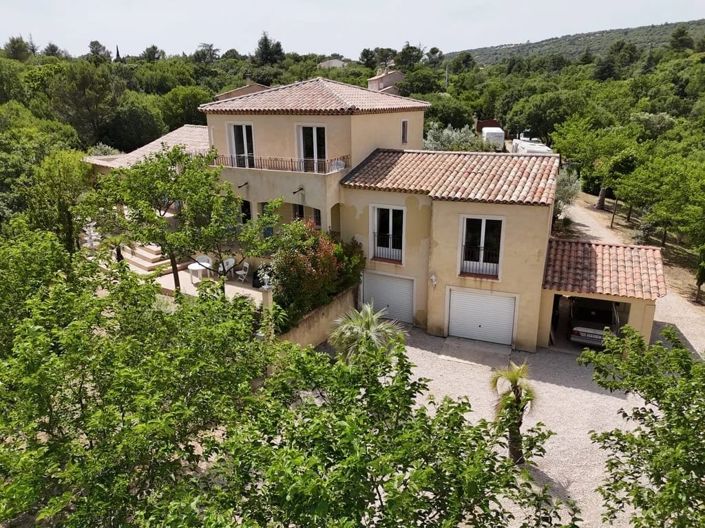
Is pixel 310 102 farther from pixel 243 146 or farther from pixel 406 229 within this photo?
pixel 406 229

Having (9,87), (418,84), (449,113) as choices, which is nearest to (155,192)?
(9,87)

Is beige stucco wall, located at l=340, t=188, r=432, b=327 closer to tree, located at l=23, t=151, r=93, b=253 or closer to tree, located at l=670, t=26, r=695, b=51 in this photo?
tree, located at l=23, t=151, r=93, b=253

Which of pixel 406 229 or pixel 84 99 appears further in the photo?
pixel 84 99

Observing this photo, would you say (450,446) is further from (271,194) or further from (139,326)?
(271,194)

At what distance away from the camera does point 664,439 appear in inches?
301

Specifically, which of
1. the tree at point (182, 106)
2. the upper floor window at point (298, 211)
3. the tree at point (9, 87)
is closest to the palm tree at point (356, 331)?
the upper floor window at point (298, 211)

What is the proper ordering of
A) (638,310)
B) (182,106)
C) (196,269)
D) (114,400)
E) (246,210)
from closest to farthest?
(114,400)
(638,310)
(196,269)
(246,210)
(182,106)

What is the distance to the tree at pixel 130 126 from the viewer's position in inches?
2426

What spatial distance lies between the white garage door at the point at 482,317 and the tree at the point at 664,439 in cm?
1312

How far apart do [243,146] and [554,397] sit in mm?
19613

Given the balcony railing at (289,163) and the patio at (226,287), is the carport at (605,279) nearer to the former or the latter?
the balcony railing at (289,163)

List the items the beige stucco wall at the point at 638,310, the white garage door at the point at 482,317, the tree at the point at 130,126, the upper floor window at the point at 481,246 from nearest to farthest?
the beige stucco wall at the point at 638,310
the upper floor window at the point at 481,246
the white garage door at the point at 482,317
the tree at the point at 130,126

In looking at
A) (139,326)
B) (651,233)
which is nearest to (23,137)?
(139,326)

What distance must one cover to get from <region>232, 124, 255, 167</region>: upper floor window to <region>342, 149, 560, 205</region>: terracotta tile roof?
603 centimetres
